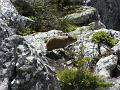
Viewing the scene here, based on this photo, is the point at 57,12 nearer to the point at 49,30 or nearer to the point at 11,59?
the point at 49,30

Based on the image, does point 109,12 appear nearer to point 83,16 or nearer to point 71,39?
point 83,16

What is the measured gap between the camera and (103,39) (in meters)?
15.5

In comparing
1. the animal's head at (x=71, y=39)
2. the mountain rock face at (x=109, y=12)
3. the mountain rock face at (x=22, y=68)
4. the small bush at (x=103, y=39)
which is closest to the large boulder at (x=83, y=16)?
the animal's head at (x=71, y=39)

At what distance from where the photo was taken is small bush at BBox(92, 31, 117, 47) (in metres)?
15.4

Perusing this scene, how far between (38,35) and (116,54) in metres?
4.16

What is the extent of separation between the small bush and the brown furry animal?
1.03m

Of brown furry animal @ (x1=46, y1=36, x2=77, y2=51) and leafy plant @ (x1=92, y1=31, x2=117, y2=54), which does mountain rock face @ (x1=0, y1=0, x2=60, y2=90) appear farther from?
leafy plant @ (x1=92, y1=31, x2=117, y2=54)

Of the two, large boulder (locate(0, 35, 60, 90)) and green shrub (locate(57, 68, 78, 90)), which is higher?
large boulder (locate(0, 35, 60, 90))

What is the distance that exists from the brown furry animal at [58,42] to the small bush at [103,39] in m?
1.03

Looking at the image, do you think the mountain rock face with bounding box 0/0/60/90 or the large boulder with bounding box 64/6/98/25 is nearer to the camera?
the mountain rock face with bounding box 0/0/60/90

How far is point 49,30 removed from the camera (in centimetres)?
1858

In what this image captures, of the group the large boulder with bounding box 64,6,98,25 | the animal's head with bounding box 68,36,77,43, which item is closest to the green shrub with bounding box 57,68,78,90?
the animal's head with bounding box 68,36,77,43

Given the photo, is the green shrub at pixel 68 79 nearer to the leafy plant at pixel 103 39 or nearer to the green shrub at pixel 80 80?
the green shrub at pixel 80 80

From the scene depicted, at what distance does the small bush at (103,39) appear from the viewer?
15.4 meters
